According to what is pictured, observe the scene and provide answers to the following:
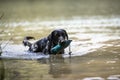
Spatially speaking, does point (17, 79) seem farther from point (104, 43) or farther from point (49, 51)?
point (104, 43)

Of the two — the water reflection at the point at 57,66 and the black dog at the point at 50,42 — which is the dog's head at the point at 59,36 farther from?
the water reflection at the point at 57,66

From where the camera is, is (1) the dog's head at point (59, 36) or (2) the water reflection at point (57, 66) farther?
(1) the dog's head at point (59, 36)

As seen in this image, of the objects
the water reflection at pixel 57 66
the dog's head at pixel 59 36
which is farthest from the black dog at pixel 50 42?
the water reflection at pixel 57 66

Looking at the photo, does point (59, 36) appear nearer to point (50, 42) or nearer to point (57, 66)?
point (50, 42)

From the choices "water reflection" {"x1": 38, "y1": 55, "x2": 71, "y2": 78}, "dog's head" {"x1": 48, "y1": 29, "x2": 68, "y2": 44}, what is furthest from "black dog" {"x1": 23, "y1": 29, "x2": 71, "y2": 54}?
"water reflection" {"x1": 38, "y1": 55, "x2": 71, "y2": 78}

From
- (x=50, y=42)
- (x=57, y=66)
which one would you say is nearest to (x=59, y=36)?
(x=50, y=42)

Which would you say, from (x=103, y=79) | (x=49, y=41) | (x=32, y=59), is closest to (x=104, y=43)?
(x=49, y=41)

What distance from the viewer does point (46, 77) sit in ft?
27.2

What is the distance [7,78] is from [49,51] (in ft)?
11.5

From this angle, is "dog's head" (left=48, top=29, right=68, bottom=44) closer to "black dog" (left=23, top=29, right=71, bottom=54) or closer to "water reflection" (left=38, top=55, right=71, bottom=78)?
"black dog" (left=23, top=29, right=71, bottom=54)

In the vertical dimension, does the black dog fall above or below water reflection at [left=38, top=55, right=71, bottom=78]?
above

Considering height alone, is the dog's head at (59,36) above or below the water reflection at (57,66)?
above

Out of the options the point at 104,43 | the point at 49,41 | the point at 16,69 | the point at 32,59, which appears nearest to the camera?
the point at 16,69

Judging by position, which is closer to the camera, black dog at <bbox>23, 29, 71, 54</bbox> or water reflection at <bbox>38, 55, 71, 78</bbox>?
water reflection at <bbox>38, 55, 71, 78</bbox>
